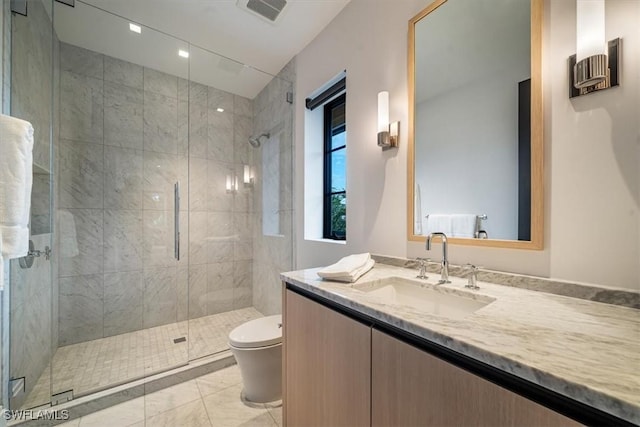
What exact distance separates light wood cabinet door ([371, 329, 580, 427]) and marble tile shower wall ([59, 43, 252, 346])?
237 cm

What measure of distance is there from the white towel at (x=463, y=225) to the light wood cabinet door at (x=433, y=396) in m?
0.64

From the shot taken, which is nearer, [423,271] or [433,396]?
[433,396]

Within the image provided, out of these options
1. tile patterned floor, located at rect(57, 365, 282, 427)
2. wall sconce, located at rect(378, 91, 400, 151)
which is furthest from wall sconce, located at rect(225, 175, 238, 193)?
wall sconce, located at rect(378, 91, 400, 151)

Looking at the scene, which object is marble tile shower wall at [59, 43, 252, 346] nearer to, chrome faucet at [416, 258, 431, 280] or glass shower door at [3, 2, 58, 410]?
glass shower door at [3, 2, 58, 410]

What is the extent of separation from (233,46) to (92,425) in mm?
2712

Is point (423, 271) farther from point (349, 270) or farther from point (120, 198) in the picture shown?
point (120, 198)

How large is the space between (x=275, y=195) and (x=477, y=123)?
188 centimetres

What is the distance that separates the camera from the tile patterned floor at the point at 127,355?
1599 millimetres

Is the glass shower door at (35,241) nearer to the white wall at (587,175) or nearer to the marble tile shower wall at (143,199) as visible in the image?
the marble tile shower wall at (143,199)

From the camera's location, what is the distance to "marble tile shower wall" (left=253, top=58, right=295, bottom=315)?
238 centimetres

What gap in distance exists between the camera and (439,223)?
47.6 inches

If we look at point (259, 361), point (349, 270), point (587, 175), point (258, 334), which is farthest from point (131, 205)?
point (587, 175)

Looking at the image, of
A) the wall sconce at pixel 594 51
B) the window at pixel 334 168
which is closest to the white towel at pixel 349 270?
the window at pixel 334 168

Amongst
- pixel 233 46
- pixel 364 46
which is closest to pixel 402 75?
pixel 364 46
